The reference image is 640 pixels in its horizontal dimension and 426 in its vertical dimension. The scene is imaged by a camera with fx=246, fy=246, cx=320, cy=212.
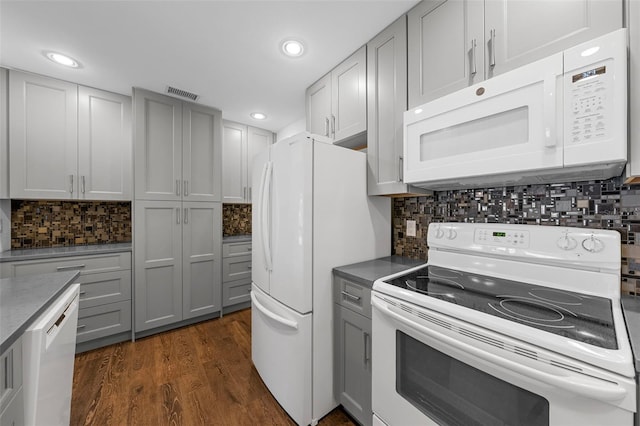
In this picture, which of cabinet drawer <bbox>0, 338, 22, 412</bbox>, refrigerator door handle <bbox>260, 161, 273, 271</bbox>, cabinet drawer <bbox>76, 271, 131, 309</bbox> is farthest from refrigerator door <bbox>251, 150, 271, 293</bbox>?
cabinet drawer <bbox>76, 271, 131, 309</bbox>

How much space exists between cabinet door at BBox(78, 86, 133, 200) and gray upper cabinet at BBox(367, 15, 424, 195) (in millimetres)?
2403

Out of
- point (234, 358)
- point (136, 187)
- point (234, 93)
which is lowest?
point (234, 358)

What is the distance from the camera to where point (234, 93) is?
256cm

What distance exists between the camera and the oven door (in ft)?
A: 2.05

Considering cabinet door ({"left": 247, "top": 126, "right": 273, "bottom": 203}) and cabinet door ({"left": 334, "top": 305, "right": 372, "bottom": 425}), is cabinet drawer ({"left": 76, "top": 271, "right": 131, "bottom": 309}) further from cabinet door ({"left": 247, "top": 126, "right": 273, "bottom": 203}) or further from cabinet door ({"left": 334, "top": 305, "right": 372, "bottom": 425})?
cabinet door ({"left": 334, "top": 305, "right": 372, "bottom": 425})

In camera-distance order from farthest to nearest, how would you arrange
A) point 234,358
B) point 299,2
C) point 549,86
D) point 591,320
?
point 234,358
point 299,2
point 549,86
point 591,320

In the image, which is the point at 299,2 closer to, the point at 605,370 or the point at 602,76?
the point at 602,76

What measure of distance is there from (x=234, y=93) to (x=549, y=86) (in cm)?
252

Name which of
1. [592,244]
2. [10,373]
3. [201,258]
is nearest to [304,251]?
[10,373]

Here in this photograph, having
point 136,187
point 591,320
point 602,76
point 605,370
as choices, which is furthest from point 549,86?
point 136,187

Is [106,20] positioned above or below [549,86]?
above

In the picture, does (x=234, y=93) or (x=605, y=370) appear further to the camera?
(x=234, y=93)

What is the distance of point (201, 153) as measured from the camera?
284 centimetres

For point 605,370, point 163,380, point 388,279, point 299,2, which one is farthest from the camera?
point 163,380
